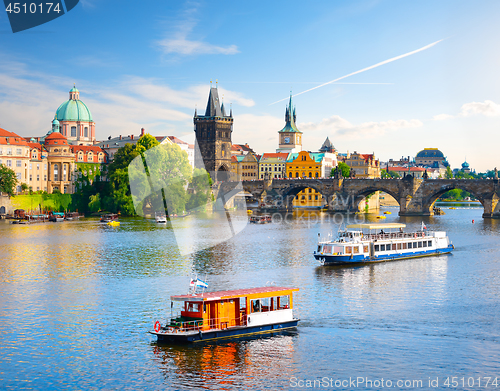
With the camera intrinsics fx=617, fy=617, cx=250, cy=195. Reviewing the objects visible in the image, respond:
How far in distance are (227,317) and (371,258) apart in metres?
32.4

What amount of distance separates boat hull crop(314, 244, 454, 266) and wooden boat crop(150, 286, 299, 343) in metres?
24.9

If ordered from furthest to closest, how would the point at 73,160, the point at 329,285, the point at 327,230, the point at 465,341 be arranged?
1. the point at 73,160
2. the point at 327,230
3. the point at 329,285
4. the point at 465,341

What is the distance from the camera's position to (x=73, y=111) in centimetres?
18100

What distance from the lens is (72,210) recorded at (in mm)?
130375

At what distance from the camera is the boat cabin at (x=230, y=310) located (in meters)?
33.2

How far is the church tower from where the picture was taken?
609 feet

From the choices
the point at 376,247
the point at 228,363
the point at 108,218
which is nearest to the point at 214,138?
the point at 108,218

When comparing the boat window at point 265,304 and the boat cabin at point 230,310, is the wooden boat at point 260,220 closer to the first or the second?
the boat window at point 265,304

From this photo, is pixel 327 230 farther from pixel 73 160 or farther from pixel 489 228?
pixel 73 160

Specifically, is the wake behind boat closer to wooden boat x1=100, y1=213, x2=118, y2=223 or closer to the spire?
wooden boat x1=100, y1=213, x2=118, y2=223

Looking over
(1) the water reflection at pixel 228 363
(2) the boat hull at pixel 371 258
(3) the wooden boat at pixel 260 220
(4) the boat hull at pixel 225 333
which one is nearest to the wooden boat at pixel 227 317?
(4) the boat hull at pixel 225 333

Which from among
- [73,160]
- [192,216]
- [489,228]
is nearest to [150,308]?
[489,228]

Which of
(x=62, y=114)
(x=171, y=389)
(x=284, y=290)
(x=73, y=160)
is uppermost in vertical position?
(x=62, y=114)

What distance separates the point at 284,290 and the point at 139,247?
38.9 metres
